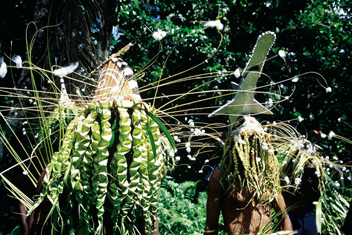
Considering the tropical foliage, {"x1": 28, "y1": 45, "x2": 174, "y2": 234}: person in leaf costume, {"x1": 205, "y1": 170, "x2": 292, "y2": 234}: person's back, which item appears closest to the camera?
{"x1": 28, "y1": 45, "x2": 174, "y2": 234}: person in leaf costume

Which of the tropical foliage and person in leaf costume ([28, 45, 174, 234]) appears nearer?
person in leaf costume ([28, 45, 174, 234])

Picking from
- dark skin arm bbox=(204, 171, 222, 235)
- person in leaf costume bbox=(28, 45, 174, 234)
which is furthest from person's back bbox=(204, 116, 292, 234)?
person in leaf costume bbox=(28, 45, 174, 234)

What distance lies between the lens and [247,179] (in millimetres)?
2186

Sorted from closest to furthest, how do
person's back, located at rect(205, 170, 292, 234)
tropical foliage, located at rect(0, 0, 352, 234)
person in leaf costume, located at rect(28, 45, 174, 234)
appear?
1. person in leaf costume, located at rect(28, 45, 174, 234)
2. person's back, located at rect(205, 170, 292, 234)
3. tropical foliage, located at rect(0, 0, 352, 234)

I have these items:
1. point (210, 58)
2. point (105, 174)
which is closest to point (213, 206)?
point (105, 174)

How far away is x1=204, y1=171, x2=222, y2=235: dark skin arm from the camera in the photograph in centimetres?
222

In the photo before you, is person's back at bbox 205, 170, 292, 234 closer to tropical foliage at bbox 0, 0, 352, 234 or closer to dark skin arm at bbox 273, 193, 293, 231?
dark skin arm at bbox 273, 193, 293, 231

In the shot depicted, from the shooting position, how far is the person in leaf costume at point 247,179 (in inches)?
85.7

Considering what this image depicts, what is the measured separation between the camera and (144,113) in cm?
121

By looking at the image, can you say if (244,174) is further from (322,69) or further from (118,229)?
(322,69)

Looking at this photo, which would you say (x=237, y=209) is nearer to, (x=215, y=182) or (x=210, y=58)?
(x=215, y=182)

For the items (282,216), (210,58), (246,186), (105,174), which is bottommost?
(282,216)

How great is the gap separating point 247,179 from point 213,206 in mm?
325

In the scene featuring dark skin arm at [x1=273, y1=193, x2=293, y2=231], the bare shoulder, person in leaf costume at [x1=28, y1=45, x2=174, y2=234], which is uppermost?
person in leaf costume at [x1=28, y1=45, x2=174, y2=234]
